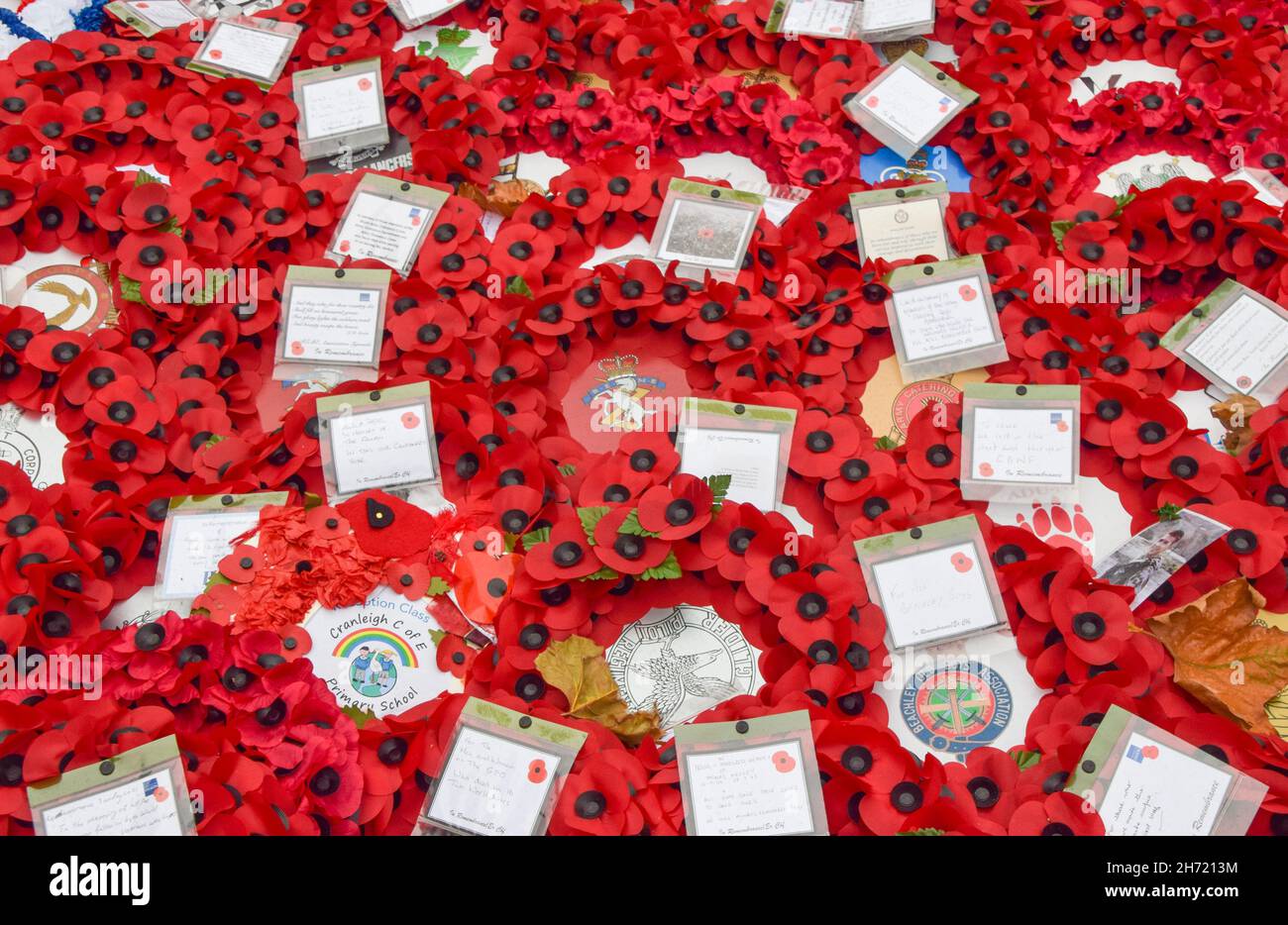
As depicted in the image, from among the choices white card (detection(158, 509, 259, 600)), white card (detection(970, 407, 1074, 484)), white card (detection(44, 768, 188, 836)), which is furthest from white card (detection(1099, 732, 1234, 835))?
white card (detection(158, 509, 259, 600))

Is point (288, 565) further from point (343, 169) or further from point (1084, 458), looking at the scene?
point (1084, 458)

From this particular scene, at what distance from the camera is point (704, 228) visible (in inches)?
98.7

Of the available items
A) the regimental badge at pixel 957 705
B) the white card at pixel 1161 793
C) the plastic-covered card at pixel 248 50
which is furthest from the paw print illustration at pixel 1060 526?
the plastic-covered card at pixel 248 50

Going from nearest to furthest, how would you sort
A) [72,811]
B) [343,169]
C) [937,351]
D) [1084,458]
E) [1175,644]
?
1. [72,811]
2. [1175,644]
3. [1084,458]
4. [937,351]
5. [343,169]

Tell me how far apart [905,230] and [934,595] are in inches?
35.8

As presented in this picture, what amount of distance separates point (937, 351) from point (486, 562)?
1000 millimetres

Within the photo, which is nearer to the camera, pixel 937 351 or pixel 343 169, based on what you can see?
pixel 937 351

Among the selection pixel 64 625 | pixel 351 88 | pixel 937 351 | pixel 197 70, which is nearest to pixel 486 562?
pixel 64 625

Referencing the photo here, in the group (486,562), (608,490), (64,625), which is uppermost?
(608,490)

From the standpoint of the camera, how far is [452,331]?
7.59ft

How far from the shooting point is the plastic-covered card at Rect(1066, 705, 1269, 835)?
1.69 metres

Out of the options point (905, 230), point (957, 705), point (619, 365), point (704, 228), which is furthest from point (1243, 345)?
point (619, 365)

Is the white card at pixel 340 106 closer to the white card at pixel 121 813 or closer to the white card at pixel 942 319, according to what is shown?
the white card at pixel 942 319

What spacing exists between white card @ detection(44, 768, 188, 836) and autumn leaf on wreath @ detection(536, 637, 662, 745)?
1.88 ft
